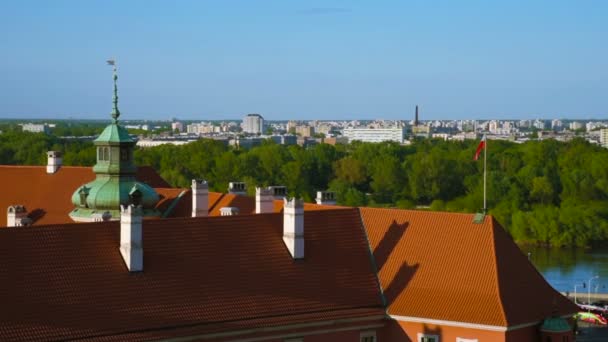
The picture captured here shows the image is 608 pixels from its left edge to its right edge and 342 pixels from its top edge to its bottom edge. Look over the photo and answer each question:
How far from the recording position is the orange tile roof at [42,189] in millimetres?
39156

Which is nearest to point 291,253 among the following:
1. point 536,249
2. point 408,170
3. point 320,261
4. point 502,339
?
point 320,261

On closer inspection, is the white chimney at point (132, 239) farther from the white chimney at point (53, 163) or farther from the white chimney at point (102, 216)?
the white chimney at point (53, 163)

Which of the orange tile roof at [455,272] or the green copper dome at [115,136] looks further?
the green copper dome at [115,136]

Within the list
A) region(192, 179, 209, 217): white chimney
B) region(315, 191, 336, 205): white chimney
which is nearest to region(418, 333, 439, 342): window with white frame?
region(315, 191, 336, 205): white chimney

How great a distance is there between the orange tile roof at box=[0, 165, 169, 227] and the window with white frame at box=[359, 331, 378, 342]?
14.3 meters

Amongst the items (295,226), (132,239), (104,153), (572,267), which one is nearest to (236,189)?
(104,153)

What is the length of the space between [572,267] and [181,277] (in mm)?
43763

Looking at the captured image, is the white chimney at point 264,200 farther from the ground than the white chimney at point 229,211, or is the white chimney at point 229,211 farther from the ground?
the white chimney at point 264,200

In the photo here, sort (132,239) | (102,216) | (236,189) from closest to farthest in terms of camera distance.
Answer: (132,239)
(102,216)
(236,189)

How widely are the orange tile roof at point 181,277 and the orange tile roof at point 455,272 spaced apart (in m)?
0.59

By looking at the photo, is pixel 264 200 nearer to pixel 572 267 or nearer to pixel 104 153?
pixel 104 153

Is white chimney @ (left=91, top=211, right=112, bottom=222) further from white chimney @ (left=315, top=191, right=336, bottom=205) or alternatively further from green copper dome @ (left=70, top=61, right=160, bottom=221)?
white chimney @ (left=315, top=191, right=336, bottom=205)

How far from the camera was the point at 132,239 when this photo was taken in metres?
24.8

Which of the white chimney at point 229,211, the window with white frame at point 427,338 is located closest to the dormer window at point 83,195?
the white chimney at point 229,211
